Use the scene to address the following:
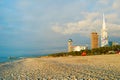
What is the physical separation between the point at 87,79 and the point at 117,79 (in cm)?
181

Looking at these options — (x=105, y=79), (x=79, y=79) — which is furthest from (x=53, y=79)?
(x=105, y=79)

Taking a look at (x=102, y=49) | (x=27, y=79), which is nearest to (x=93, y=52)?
(x=102, y=49)

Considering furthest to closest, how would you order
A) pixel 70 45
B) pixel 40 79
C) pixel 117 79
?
pixel 70 45
pixel 40 79
pixel 117 79

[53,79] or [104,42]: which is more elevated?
[104,42]

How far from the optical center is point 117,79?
46.5 feet

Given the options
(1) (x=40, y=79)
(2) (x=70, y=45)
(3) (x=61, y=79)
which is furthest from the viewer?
(2) (x=70, y=45)

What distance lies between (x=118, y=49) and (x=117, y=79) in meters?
97.8

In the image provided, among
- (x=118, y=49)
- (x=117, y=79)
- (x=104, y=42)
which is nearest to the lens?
(x=117, y=79)

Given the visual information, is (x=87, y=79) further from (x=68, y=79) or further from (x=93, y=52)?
(x=93, y=52)

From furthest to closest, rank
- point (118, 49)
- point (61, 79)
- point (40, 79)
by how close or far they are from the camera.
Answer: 1. point (118, 49)
2. point (40, 79)
3. point (61, 79)

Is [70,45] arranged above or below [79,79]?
above

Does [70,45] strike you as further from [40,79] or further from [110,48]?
[40,79]

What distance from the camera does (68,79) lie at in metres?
14.9

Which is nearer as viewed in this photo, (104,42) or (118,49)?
(118,49)
